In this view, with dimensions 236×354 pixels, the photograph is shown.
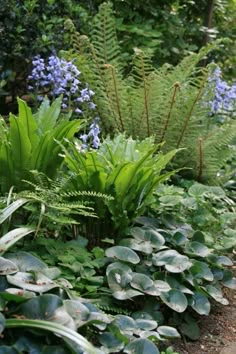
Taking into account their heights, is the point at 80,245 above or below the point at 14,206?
below

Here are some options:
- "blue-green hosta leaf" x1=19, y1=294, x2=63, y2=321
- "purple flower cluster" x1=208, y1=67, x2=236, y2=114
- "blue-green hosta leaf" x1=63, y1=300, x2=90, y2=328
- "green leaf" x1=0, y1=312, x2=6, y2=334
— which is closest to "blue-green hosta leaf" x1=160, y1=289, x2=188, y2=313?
"blue-green hosta leaf" x1=63, y1=300, x2=90, y2=328

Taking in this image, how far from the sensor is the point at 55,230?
2580 mm

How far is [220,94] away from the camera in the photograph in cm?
449

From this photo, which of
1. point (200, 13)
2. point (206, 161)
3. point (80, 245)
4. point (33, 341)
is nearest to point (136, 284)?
point (80, 245)

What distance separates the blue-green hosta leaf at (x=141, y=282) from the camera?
232 cm

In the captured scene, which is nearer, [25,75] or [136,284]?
[136,284]

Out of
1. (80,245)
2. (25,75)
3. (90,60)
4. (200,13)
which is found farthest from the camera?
(200,13)

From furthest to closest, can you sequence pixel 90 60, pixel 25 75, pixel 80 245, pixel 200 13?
pixel 200 13 < pixel 25 75 < pixel 90 60 < pixel 80 245

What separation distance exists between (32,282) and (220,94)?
2938 millimetres

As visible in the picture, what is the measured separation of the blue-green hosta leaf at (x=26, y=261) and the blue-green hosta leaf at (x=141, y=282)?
0.42 metres

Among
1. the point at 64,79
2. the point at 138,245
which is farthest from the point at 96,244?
the point at 64,79

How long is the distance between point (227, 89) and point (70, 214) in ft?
7.89

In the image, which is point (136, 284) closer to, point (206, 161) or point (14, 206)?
point (14, 206)

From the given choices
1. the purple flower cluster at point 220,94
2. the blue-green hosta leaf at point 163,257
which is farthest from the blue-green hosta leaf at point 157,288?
the purple flower cluster at point 220,94
